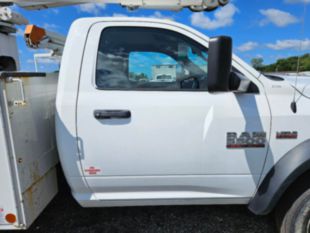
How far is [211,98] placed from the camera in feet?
6.14

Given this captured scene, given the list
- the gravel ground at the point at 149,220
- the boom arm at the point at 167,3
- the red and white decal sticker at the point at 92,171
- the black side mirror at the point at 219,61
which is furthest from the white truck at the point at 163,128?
the gravel ground at the point at 149,220

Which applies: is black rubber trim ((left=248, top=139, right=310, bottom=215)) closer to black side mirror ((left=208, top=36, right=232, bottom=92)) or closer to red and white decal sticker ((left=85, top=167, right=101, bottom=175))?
black side mirror ((left=208, top=36, right=232, bottom=92))

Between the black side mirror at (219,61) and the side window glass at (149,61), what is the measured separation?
332mm

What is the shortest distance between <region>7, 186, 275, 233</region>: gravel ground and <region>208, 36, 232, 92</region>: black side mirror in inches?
63.6

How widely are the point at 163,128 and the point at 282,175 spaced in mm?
1059

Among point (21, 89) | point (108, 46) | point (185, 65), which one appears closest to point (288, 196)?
point (185, 65)

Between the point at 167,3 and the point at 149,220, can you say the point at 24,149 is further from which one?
the point at 167,3

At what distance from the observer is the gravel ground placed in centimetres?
238

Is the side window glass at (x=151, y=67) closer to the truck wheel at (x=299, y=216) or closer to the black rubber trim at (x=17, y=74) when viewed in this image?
the black rubber trim at (x=17, y=74)

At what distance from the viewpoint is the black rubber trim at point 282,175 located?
1.81 m

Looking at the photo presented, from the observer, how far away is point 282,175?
1.84 meters

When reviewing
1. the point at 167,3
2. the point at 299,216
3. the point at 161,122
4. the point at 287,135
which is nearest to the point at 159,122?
the point at 161,122

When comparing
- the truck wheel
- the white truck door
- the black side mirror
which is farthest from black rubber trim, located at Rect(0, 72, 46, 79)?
the truck wheel

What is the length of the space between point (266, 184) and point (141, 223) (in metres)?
1.37
